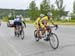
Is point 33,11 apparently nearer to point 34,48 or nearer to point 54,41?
point 34,48

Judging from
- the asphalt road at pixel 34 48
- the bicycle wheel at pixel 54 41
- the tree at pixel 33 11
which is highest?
the bicycle wheel at pixel 54 41

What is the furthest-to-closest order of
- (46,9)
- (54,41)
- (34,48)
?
(46,9) < (34,48) < (54,41)

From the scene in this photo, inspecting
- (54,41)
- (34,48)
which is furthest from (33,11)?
(54,41)

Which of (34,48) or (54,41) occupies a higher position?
(54,41)

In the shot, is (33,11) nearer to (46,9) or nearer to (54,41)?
(46,9)

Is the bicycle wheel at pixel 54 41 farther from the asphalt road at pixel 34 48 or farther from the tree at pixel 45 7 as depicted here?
the tree at pixel 45 7

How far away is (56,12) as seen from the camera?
73.6m

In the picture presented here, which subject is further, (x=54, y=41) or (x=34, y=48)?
(x=34, y=48)

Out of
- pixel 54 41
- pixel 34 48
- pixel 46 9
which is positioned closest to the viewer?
pixel 54 41

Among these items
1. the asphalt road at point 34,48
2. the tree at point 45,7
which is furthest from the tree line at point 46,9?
the asphalt road at point 34,48

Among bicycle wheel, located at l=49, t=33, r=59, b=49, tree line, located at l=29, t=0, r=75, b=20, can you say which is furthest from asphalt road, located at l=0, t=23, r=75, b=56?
tree line, located at l=29, t=0, r=75, b=20

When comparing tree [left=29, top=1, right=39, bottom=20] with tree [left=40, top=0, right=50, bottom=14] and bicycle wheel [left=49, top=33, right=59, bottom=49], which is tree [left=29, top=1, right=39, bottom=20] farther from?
bicycle wheel [left=49, top=33, right=59, bottom=49]

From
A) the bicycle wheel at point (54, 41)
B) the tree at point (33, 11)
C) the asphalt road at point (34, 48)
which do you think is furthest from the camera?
the tree at point (33, 11)

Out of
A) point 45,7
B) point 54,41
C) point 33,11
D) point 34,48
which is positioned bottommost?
point 33,11
